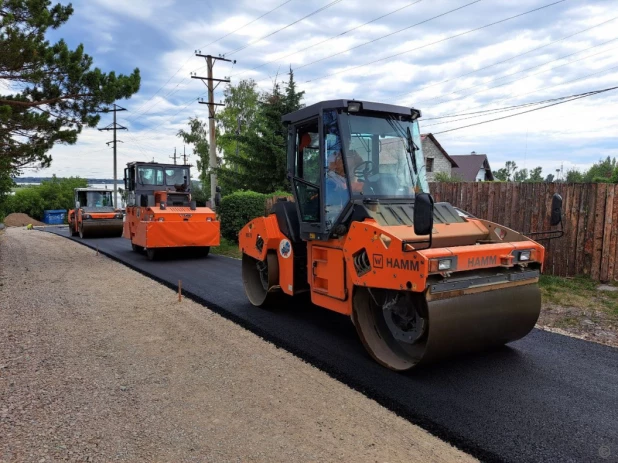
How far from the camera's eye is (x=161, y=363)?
4.44 meters

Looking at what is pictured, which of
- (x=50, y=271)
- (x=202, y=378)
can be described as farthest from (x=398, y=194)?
(x=50, y=271)

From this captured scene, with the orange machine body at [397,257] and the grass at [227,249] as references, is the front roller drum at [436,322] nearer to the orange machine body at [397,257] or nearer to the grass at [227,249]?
the orange machine body at [397,257]

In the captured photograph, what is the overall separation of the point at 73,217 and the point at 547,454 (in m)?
22.4

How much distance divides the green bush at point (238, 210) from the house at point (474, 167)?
32.9 m

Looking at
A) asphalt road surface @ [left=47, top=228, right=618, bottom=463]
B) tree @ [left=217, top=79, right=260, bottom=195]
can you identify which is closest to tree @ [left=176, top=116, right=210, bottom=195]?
tree @ [left=217, top=79, right=260, bottom=195]

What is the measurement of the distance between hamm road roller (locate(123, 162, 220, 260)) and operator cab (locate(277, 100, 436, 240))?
23.1ft

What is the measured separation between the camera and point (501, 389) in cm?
374

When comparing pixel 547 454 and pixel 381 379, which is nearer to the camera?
pixel 547 454

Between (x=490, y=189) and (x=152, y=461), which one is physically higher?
(x=490, y=189)

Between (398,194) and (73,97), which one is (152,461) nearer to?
(398,194)

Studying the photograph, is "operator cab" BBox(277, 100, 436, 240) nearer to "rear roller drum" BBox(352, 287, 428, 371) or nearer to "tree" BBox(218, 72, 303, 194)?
"rear roller drum" BBox(352, 287, 428, 371)

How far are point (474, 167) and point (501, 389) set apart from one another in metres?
45.0

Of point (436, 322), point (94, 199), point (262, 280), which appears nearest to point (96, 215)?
point (94, 199)

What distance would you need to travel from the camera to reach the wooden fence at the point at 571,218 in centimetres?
749
